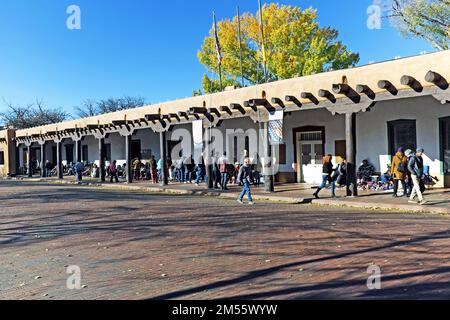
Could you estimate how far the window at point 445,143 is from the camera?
1630 cm

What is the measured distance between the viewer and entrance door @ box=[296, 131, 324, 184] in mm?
20734

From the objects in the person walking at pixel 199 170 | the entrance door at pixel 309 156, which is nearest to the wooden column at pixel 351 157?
the entrance door at pixel 309 156

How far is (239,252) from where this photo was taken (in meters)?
7.36

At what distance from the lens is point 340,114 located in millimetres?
18234

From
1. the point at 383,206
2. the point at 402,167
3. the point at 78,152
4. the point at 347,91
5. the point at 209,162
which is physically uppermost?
the point at 347,91

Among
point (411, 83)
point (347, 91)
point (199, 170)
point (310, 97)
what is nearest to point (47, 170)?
point (199, 170)

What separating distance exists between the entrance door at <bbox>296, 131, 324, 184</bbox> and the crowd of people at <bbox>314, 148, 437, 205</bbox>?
2.73 m

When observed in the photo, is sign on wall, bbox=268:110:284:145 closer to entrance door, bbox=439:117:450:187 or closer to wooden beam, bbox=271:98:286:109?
wooden beam, bbox=271:98:286:109

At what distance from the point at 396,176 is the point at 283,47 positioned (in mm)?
26121

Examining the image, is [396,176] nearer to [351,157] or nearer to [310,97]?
[351,157]

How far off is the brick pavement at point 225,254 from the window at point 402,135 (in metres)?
6.63

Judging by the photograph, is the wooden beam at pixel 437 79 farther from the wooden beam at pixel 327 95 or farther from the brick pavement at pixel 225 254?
the brick pavement at pixel 225 254

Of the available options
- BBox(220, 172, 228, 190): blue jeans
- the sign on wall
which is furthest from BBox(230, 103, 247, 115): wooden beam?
BBox(220, 172, 228, 190): blue jeans
